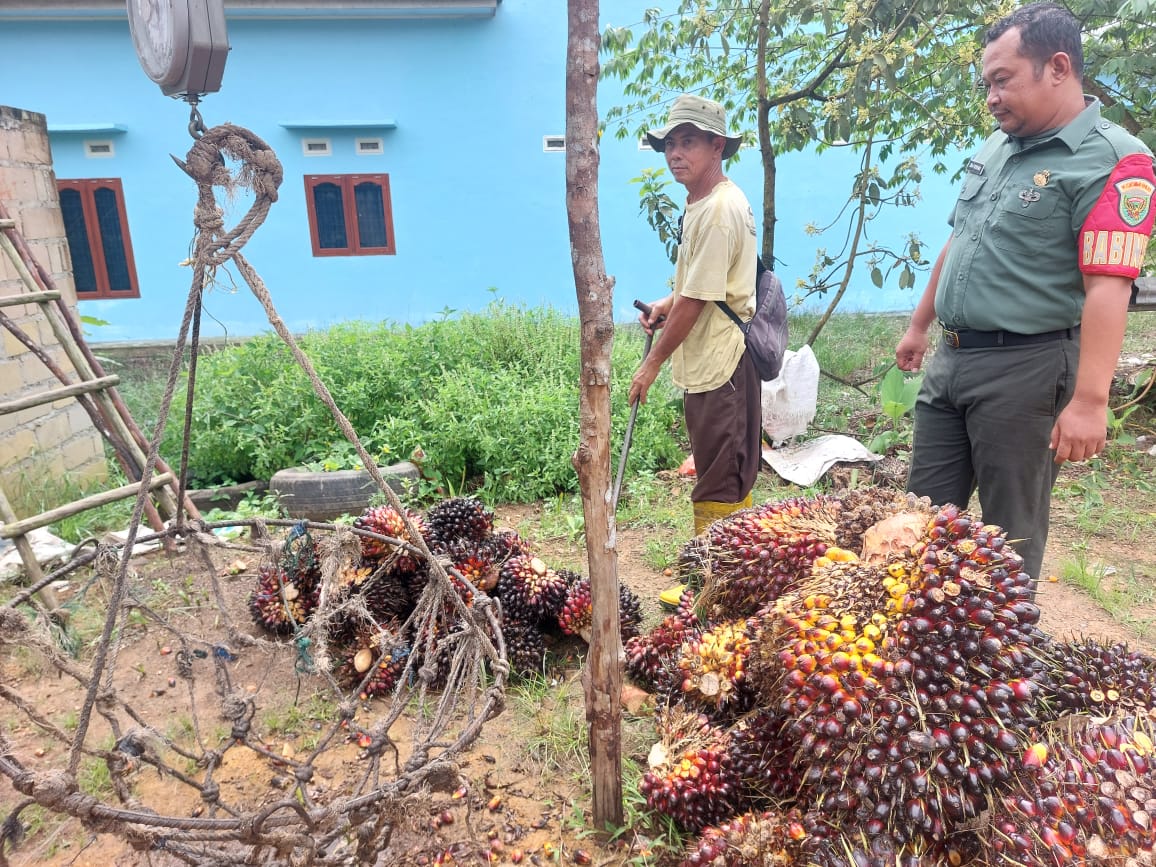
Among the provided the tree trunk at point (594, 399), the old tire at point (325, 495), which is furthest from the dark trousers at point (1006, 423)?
the old tire at point (325, 495)

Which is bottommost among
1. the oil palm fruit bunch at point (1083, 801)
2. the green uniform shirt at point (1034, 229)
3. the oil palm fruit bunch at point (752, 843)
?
the oil palm fruit bunch at point (752, 843)

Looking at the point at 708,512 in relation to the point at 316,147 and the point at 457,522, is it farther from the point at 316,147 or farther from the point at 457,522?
the point at 316,147

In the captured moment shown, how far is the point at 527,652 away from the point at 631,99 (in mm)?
6596

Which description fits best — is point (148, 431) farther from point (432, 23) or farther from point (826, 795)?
point (826, 795)

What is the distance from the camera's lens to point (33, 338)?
3.88 metres

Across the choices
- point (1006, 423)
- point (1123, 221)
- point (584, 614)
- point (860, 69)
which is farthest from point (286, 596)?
point (860, 69)

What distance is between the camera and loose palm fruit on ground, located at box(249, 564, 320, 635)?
2.66 m

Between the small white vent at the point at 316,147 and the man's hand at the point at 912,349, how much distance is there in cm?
617

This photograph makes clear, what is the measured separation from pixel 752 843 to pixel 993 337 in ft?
5.52

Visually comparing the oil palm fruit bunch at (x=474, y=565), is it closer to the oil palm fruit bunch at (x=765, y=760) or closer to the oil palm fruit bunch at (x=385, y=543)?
the oil palm fruit bunch at (x=385, y=543)

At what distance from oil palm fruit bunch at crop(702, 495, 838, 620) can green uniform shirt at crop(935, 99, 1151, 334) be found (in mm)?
897

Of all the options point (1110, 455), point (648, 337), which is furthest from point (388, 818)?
point (1110, 455)

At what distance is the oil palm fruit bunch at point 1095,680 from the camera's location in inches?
49.1

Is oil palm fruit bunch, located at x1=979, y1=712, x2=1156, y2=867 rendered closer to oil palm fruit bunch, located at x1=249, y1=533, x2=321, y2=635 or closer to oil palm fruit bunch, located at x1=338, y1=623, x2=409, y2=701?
oil palm fruit bunch, located at x1=338, y1=623, x2=409, y2=701
